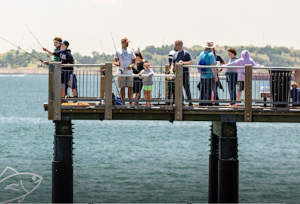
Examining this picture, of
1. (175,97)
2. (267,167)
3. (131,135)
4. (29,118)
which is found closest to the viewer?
(175,97)

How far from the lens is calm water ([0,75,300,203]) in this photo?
113 feet

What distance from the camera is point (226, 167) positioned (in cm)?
2317

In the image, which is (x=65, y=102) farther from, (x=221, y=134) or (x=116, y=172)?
(x=116, y=172)

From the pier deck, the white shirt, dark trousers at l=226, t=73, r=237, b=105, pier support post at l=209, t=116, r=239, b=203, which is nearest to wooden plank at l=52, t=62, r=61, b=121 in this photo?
the pier deck

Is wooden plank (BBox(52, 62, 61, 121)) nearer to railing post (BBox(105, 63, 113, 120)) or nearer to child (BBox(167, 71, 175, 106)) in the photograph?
railing post (BBox(105, 63, 113, 120))

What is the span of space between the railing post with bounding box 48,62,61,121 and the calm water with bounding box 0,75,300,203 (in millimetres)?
9662

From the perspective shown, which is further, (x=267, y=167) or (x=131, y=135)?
(x=131, y=135)

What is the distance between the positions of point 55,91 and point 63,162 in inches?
70.8

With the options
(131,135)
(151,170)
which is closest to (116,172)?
(151,170)

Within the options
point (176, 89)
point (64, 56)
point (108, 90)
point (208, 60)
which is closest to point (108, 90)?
point (108, 90)

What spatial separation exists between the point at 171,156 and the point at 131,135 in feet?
50.6

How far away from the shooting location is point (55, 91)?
22.6 m

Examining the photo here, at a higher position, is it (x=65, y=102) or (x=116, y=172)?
(x=65, y=102)

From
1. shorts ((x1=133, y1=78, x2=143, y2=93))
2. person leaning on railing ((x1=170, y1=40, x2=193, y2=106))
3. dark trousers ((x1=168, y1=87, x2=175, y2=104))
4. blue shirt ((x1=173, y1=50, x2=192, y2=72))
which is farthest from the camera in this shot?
shorts ((x1=133, y1=78, x2=143, y2=93))
